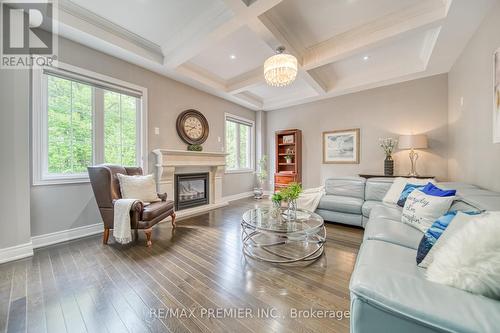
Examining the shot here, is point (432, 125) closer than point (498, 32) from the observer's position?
No

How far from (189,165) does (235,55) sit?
2232 mm

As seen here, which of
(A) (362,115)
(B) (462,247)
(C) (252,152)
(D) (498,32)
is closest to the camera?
(B) (462,247)

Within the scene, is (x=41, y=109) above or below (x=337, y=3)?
below

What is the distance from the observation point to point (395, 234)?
1.60 metres

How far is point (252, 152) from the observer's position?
6.23 m

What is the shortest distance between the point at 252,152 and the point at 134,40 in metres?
4.02

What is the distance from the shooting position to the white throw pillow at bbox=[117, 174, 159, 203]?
2701 mm

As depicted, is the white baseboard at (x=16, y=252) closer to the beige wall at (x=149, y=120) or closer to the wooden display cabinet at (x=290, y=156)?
the beige wall at (x=149, y=120)

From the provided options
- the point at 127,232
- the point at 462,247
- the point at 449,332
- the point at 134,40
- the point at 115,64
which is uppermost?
the point at 134,40

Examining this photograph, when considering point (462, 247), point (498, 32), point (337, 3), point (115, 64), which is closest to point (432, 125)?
point (498, 32)

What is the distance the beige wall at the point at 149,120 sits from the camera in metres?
2.54

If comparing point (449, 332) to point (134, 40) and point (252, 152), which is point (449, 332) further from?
point (252, 152)

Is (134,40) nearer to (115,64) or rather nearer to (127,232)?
(115,64)

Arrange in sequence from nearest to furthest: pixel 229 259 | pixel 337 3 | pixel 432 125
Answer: pixel 229 259, pixel 337 3, pixel 432 125
